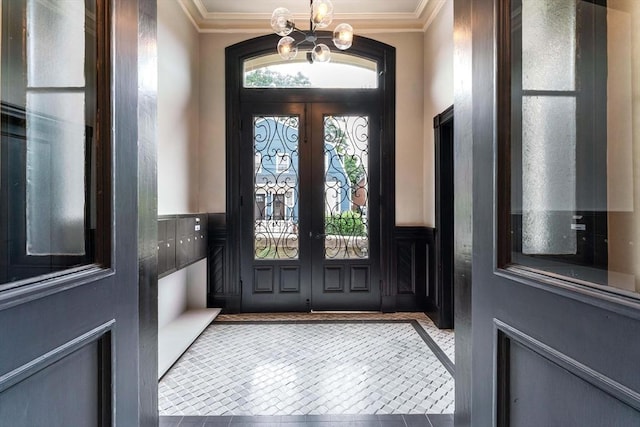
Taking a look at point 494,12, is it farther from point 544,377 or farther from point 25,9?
point 25,9

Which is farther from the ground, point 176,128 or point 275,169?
point 176,128

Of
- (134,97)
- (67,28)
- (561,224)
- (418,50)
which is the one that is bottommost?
(561,224)

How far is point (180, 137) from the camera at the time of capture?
12.5 feet

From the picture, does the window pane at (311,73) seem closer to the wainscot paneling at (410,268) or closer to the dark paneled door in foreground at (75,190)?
the wainscot paneling at (410,268)

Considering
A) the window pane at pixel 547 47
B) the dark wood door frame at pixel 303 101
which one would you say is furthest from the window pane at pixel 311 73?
the window pane at pixel 547 47

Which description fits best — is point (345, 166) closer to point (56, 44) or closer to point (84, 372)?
point (56, 44)

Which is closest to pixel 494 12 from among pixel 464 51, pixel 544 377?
pixel 464 51

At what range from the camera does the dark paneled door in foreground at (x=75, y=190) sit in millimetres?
862

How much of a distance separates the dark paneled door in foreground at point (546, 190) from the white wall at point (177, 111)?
297 centimetres

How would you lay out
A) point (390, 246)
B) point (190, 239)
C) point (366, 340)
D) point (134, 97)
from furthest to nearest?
1. point (390, 246)
2. point (190, 239)
3. point (366, 340)
4. point (134, 97)

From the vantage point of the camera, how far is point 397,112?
14.3 ft

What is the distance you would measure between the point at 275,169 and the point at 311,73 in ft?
4.35

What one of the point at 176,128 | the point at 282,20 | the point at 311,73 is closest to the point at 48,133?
the point at 282,20

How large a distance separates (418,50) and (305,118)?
1.67 metres
